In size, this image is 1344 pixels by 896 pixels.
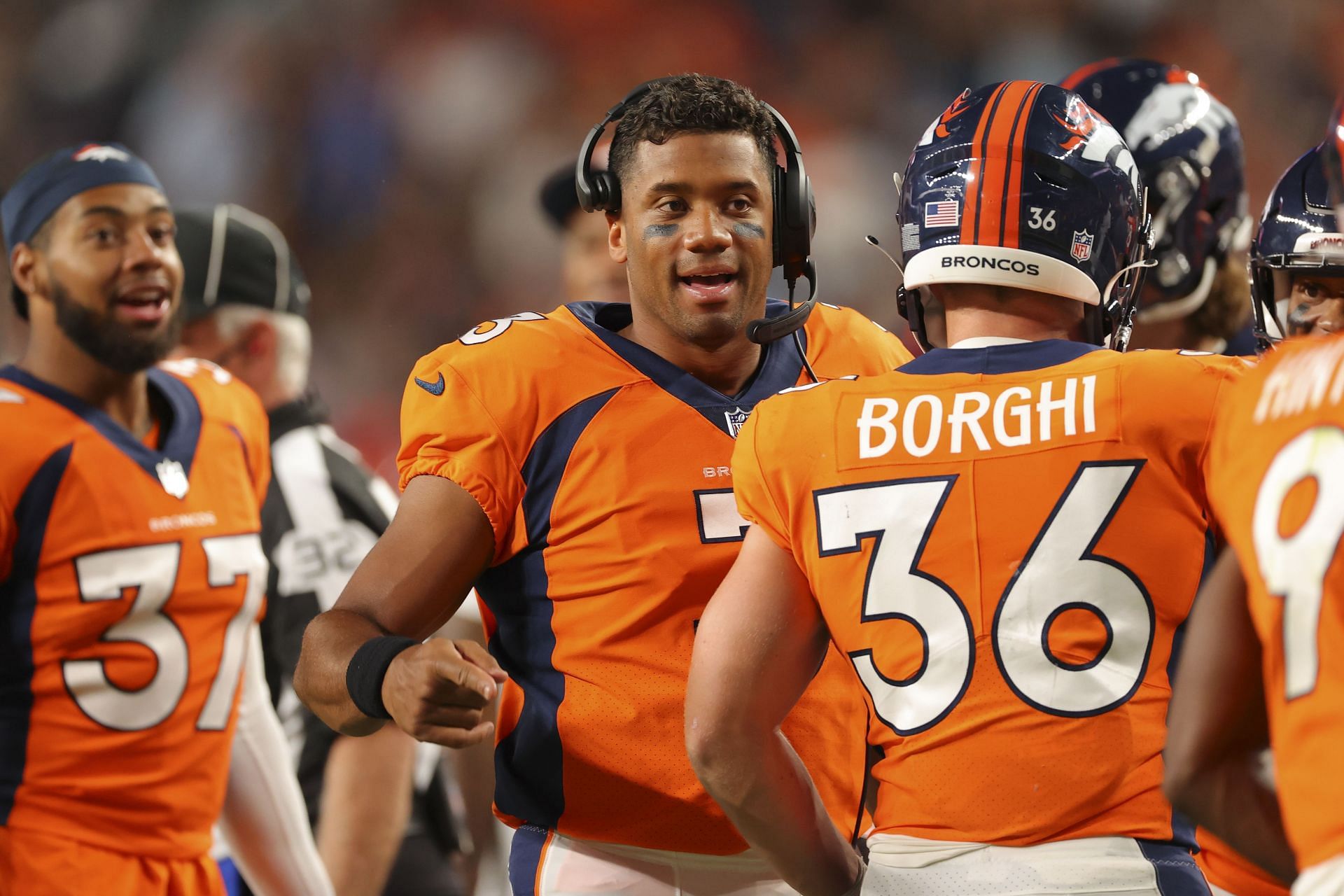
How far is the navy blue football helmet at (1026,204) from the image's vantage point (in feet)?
7.11

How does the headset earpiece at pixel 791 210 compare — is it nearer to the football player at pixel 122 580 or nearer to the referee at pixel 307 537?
the football player at pixel 122 580

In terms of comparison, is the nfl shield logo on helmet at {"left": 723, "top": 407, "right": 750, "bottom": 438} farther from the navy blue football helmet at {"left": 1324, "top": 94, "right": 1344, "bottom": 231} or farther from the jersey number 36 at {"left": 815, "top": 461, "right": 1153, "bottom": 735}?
the navy blue football helmet at {"left": 1324, "top": 94, "right": 1344, "bottom": 231}

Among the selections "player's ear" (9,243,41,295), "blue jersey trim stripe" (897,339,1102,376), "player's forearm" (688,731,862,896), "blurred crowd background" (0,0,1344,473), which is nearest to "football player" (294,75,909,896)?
"player's forearm" (688,731,862,896)

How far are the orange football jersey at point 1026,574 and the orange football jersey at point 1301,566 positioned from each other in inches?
18.1

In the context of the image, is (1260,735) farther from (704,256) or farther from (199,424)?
(199,424)

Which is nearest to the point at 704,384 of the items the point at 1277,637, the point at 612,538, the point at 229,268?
Answer: the point at 612,538

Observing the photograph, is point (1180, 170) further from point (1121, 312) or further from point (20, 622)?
point (20, 622)

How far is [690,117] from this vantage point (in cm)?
268

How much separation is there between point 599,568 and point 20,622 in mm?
1651

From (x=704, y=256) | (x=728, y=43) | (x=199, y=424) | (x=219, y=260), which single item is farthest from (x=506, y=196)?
(x=704, y=256)

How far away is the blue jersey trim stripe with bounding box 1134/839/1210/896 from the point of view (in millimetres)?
1914

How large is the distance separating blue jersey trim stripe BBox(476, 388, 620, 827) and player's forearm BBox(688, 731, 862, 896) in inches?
17.3

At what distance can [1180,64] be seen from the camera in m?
8.08

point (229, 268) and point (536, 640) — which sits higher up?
point (229, 268)
